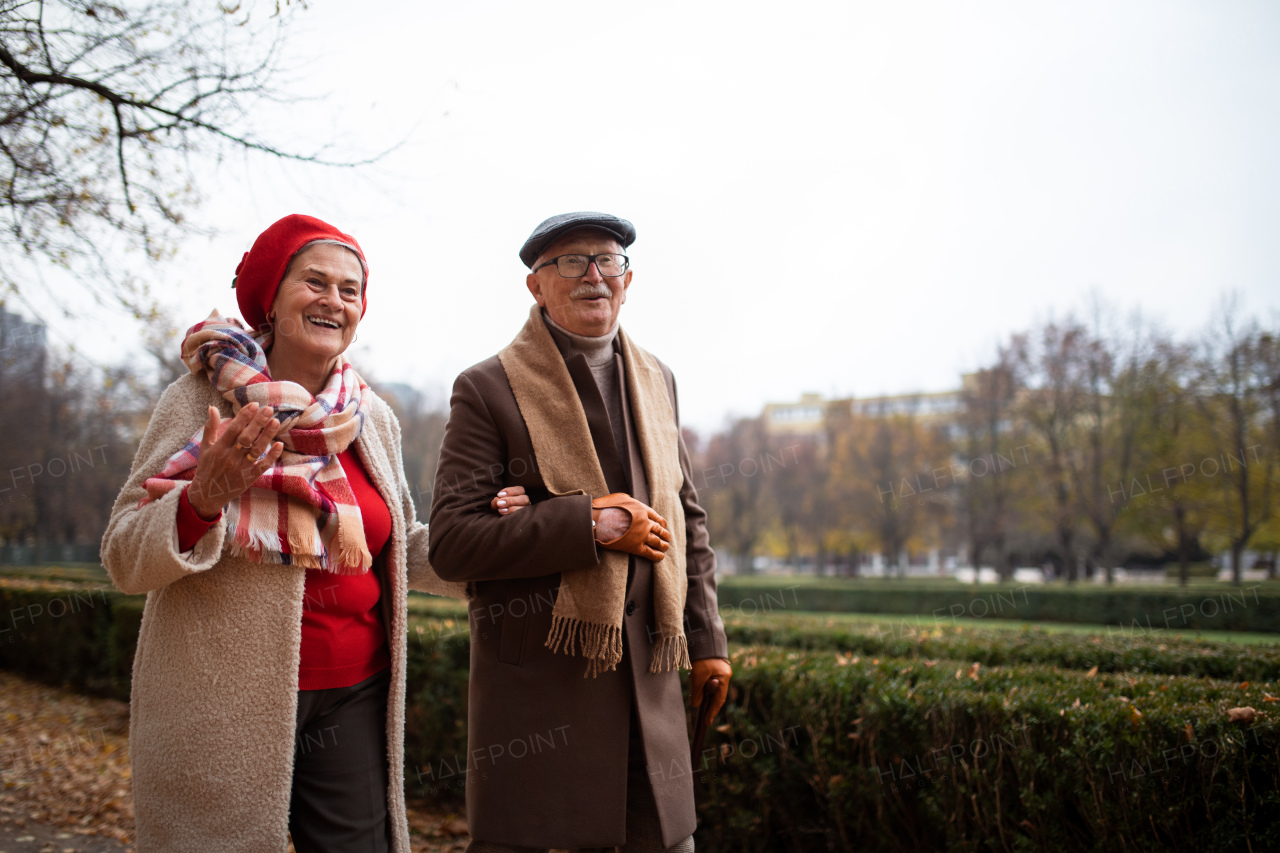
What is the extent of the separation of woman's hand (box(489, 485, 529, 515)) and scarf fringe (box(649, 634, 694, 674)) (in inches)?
21.1

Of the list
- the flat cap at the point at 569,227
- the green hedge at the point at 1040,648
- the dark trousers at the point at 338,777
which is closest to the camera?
the dark trousers at the point at 338,777

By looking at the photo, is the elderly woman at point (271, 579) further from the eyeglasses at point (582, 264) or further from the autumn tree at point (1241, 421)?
the autumn tree at point (1241, 421)

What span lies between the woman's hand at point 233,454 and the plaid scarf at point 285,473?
0.14 m

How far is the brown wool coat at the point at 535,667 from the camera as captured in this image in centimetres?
204

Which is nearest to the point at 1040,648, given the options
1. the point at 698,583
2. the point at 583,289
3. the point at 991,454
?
the point at 698,583

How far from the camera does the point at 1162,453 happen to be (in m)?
22.6

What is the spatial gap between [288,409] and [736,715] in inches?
106

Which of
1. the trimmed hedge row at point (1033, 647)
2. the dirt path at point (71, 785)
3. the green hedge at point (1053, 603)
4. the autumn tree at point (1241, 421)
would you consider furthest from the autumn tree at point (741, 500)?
the dirt path at point (71, 785)

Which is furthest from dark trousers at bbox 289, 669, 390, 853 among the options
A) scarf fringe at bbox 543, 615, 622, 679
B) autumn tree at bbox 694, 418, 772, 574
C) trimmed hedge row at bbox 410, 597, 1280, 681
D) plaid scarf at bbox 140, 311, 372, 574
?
autumn tree at bbox 694, 418, 772, 574

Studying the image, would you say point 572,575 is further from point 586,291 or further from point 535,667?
point 586,291

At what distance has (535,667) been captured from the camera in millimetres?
2139

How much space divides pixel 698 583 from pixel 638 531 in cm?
50

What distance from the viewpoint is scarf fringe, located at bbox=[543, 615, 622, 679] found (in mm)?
2051

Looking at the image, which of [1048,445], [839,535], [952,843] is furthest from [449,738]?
[839,535]
